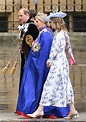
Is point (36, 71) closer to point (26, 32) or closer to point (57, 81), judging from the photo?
point (57, 81)

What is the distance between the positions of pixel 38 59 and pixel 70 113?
2.95ft

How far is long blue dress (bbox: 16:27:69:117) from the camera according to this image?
7785 mm

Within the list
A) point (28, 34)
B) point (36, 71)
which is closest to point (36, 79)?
point (36, 71)

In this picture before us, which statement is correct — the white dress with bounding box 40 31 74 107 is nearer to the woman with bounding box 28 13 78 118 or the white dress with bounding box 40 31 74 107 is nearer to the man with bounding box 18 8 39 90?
the woman with bounding box 28 13 78 118

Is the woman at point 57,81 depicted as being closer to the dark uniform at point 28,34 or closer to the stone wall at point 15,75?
the dark uniform at point 28,34

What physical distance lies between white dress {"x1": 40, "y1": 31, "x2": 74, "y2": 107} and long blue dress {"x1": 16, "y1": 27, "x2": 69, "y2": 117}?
19 centimetres

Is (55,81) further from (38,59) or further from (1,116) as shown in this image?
(1,116)

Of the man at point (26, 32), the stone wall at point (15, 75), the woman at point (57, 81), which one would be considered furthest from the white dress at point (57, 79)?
the stone wall at point (15, 75)

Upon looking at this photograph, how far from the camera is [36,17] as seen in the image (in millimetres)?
7922

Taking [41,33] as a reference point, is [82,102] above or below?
below

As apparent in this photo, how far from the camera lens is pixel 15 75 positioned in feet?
40.4

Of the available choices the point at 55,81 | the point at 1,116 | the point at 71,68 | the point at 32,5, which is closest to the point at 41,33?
the point at 55,81

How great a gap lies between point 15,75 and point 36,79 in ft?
14.6

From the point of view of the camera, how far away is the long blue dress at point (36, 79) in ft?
25.5
